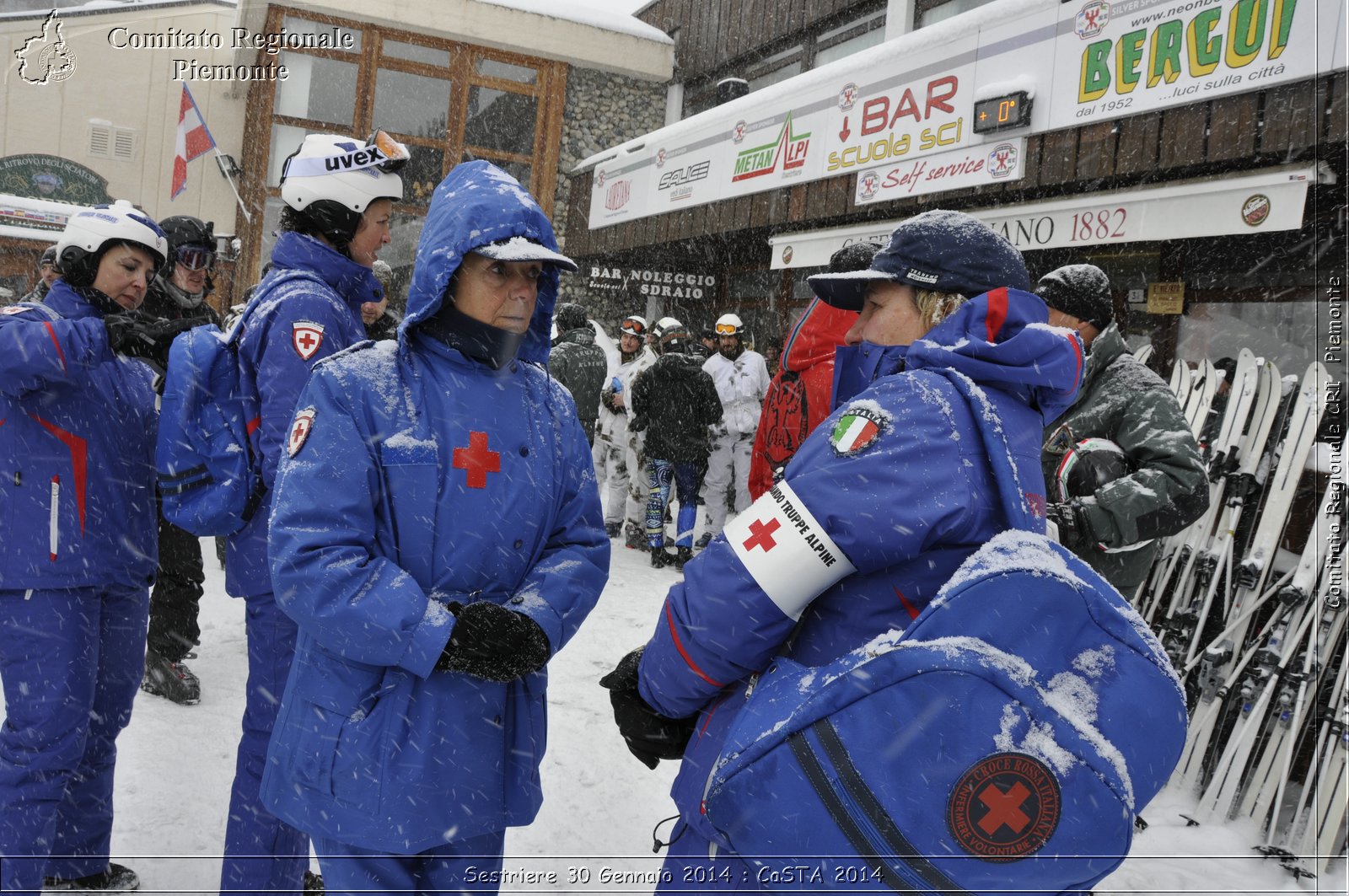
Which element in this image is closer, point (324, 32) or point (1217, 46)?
point (1217, 46)

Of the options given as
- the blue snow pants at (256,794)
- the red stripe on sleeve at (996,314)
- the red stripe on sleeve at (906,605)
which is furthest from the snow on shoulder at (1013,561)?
the blue snow pants at (256,794)

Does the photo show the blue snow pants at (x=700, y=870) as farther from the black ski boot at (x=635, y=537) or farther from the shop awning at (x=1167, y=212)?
the black ski boot at (x=635, y=537)

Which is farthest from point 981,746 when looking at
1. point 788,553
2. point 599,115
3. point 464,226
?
point 599,115

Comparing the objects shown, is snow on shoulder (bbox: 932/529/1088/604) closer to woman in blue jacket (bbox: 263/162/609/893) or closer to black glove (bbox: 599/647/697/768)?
black glove (bbox: 599/647/697/768)

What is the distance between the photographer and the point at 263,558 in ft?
8.13

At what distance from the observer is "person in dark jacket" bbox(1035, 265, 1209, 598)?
121 inches

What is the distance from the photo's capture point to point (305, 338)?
2.42 meters

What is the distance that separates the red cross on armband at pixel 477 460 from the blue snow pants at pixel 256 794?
896mm

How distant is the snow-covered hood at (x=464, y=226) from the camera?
1841mm

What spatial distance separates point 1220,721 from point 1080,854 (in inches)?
154

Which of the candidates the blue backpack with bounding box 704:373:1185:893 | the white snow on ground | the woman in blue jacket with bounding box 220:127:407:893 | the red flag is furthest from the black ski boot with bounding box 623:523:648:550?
the red flag

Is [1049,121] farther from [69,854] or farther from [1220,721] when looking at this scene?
[69,854]

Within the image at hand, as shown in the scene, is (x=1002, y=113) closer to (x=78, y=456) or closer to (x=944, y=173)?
(x=944, y=173)

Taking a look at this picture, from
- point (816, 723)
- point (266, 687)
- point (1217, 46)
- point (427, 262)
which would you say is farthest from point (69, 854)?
point (1217, 46)
